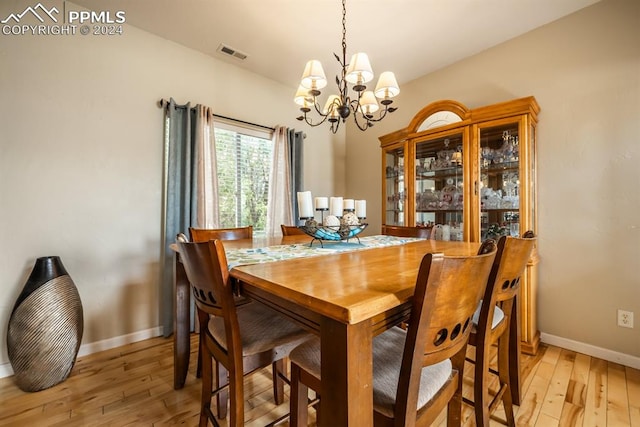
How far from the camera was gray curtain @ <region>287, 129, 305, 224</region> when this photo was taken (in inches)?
124

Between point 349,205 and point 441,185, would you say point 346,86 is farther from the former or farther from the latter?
point 441,185

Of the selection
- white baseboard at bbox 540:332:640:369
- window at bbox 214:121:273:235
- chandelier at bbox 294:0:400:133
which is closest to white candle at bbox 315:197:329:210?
chandelier at bbox 294:0:400:133

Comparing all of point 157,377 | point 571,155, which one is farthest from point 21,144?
point 571,155

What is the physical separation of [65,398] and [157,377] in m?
0.45

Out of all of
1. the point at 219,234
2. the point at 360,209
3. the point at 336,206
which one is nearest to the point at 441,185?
the point at 360,209

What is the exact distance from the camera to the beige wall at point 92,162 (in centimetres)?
181

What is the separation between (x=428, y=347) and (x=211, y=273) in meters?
0.72

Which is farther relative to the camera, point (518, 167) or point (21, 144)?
point (518, 167)

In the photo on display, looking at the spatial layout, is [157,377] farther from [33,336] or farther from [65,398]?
[33,336]

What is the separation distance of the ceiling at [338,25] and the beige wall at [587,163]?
235 mm

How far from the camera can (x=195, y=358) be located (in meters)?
1.99

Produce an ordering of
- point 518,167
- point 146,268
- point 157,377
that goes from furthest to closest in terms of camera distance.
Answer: point 146,268, point 518,167, point 157,377

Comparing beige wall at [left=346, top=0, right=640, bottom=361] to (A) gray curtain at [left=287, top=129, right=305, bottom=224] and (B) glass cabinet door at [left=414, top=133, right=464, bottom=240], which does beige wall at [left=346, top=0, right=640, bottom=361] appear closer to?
(B) glass cabinet door at [left=414, top=133, right=464, bottom=240]

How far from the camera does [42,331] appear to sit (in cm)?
162
